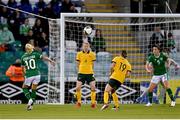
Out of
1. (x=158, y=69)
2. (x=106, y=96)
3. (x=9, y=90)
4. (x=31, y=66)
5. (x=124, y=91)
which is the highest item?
(x=31, y=66)

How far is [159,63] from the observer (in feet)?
74.3

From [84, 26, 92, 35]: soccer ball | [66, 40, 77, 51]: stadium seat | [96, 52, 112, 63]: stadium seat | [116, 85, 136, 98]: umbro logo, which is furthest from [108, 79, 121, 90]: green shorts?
[66, 40, 77, 51]: stadium seat

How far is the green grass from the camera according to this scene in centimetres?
1827

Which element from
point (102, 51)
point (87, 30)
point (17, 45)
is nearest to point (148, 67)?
point (87, 30)

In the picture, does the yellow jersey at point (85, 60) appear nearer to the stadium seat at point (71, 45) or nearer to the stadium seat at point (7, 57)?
the stadium seat at point (71, 45)

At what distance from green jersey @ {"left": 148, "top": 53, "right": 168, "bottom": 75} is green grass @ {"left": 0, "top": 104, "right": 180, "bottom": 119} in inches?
45.6

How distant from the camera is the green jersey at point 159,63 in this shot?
74.2 ft

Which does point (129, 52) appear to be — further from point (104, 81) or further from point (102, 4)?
point (102, 4)

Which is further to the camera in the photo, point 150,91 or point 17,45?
point 17,45

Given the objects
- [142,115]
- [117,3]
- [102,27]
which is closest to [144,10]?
[117,3]

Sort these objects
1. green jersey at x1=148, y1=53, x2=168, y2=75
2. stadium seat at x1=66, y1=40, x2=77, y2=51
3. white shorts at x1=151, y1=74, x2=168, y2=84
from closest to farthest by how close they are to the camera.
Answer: green jersey at x1=148, y1=53, x2=168, y2=75
white shorts at x1=151, y1=74, x2=168, y2=84
stadium seat at x1=66, y1=40, x2=77, y2=51

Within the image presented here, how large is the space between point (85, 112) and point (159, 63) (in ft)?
12.8

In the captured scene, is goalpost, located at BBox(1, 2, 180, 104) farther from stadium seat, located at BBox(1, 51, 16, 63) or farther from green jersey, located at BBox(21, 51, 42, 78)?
green jersey, located at BBox(21, 51, 42, 78)

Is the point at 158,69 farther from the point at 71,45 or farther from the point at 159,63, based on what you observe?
the point at 71,45
